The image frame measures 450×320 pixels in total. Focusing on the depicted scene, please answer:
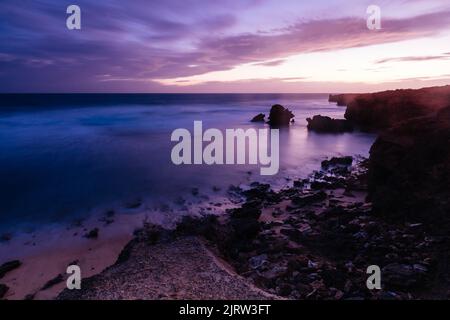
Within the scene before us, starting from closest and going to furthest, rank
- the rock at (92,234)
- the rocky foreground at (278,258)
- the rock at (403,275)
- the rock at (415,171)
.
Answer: the rocky foreground at (278,258)
the rock at (403,275)
the rock at (415,171)
the rock at (92,234)

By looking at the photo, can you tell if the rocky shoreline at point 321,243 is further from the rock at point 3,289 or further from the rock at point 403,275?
the rock at point 3,289

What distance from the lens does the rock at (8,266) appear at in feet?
32.7

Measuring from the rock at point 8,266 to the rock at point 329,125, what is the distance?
33416mm

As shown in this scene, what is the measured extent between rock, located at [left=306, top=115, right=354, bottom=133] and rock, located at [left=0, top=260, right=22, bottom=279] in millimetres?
33416

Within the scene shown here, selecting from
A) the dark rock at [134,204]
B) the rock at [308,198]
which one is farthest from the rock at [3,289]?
the rock at [308,198]

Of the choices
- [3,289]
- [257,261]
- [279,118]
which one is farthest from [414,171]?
[279,118]

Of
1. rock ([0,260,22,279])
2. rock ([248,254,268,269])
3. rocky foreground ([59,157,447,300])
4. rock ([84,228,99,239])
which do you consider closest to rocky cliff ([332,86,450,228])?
rocky foreground ([59,157,447,300])

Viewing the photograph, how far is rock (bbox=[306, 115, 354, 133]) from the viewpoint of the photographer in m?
37.3

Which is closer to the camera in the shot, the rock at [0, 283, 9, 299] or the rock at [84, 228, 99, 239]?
the rock at [0, 283, 9, 299]

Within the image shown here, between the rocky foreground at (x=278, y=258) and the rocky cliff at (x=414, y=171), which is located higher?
the rocky cliff at (x=414, y=171)

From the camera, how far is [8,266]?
1015 cm

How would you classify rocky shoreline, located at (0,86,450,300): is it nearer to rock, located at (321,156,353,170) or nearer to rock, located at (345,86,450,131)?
rock, located at (321,156,353,170)
